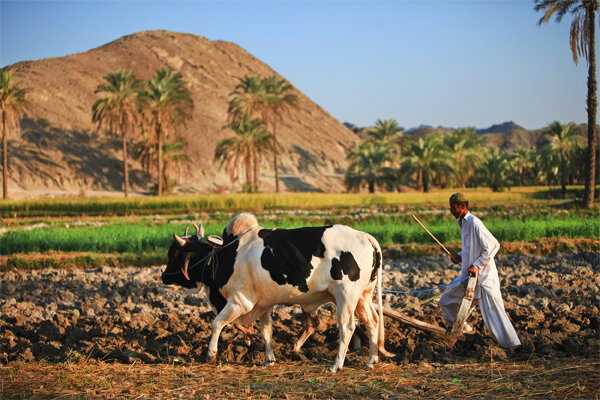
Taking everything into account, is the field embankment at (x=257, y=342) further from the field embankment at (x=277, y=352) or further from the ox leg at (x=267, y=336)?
the ox leg at (x=267, y=336)

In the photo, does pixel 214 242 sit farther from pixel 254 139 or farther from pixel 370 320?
pixel 254 139

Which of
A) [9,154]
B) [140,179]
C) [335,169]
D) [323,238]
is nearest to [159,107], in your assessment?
[140,179]

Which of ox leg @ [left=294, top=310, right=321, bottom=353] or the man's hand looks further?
the man's hand

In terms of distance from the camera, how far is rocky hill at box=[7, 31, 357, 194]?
62.6 metres

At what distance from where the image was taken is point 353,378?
569cm

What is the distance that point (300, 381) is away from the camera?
18.5 ft

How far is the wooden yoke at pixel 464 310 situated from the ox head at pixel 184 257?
3.00 metres

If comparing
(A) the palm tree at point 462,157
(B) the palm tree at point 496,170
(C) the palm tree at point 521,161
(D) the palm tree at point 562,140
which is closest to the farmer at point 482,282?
(D) the palm tree at point 562,140

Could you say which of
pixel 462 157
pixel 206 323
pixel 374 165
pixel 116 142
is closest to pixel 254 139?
pixel 374 165

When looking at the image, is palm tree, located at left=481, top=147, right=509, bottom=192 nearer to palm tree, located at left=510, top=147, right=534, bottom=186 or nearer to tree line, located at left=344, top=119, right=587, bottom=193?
tree line, located at left=344, top=119, right=587, bottom=193

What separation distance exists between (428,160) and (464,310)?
48218mm

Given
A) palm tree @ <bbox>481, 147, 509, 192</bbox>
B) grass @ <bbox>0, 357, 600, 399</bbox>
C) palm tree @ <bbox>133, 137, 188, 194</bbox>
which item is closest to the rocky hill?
palm tree @ <bbox>133, 137, 188, 194</bbox>

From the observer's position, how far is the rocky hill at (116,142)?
62.6 metres

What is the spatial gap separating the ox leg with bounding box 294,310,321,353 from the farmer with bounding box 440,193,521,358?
5.20 ft
